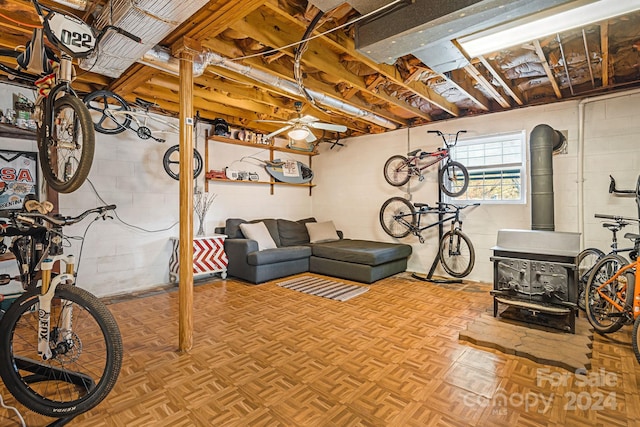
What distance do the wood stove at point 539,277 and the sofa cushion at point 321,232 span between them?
315 centimetres

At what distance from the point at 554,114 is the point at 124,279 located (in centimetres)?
625

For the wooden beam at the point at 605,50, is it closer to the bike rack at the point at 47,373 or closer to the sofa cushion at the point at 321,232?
the sofa cushion at the point at 321,232

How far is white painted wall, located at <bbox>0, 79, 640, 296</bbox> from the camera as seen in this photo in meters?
3.74

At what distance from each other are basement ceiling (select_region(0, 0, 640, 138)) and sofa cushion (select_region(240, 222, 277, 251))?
1853 millimetres

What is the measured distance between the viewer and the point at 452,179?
488cm

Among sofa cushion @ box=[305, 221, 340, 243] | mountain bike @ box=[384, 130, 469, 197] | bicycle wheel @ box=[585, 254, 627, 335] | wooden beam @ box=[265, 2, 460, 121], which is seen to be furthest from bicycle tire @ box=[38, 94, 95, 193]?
mountain bike @ box=[384, 130, 469, 197]

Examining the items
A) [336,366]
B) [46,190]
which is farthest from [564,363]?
[46,190]

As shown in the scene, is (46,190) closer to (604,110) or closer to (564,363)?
(564,363)

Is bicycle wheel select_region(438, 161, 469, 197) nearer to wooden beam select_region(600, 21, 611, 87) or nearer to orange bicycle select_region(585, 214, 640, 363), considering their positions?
wooden beam select_region(600, 21, 611, 87)

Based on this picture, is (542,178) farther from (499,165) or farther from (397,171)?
(397,171)

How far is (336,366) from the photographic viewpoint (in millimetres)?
2229

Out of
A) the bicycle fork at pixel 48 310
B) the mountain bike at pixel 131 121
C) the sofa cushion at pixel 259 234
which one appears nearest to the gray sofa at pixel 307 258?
the sofa cushion at pixel 259 234

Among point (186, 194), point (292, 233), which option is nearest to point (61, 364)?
point (186, 194)

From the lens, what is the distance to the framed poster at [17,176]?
3.34 meters
